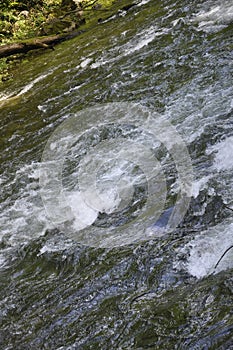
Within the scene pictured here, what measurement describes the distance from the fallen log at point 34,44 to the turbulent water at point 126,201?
128 inches

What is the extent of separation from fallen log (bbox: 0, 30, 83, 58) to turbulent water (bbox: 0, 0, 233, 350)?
3.25m

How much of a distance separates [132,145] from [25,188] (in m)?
1.77

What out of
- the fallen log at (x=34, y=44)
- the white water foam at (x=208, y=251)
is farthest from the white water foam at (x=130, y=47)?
the white water foam at (x=208, y=251)

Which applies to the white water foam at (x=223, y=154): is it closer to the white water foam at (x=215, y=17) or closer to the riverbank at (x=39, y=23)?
the white water foam at (x=215, y=17)

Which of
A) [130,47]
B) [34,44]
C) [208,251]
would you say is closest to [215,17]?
[130,47]

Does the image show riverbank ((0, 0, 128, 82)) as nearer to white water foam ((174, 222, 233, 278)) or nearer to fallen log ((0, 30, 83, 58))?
fallen log ((0, 30, 83, 58))

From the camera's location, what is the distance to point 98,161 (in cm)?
604

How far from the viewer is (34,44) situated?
12.1 m

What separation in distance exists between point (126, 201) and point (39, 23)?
36.4 feet

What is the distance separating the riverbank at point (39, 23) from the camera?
1215 centimetres

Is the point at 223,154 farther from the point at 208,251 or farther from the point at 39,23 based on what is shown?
the point at 39,23

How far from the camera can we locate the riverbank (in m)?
12.1

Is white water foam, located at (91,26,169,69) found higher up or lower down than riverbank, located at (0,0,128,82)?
lower down

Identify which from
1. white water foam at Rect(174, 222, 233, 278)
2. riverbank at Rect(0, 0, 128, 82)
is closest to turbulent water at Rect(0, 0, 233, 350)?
white water foam at Rect(174, 222, 233, 278)
